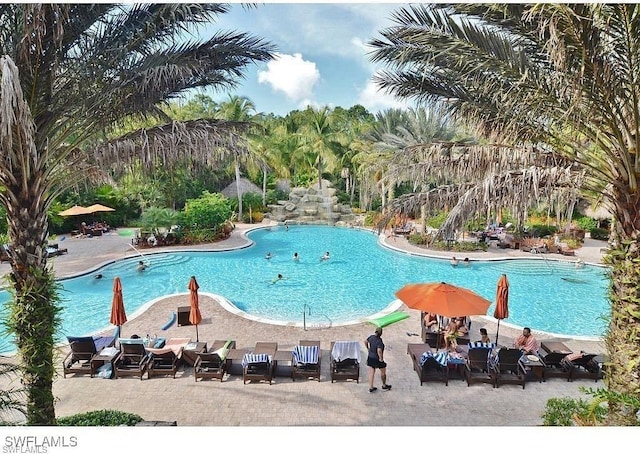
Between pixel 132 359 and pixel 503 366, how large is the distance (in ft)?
27.1

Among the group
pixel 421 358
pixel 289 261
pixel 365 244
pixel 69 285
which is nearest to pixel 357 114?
pixel 365 244

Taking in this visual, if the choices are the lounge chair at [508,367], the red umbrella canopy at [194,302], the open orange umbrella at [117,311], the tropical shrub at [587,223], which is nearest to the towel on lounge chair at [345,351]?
the lounge chair at [508,367]

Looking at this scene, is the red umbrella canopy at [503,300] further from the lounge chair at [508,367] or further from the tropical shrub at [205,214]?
the tropical shrub at [205,214]

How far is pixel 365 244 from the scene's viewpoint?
26641mm

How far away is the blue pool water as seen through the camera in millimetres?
14031

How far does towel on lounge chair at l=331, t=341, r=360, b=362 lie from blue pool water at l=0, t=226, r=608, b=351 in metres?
3.90

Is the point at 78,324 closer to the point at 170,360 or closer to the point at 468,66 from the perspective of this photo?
the point at 170,360

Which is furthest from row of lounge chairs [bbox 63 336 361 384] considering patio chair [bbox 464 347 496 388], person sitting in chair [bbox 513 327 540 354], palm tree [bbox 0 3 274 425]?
person sitting in chair [bbox 513 327 540 354]

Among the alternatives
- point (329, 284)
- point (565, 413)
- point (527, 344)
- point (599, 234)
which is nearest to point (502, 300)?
point (527, 344)

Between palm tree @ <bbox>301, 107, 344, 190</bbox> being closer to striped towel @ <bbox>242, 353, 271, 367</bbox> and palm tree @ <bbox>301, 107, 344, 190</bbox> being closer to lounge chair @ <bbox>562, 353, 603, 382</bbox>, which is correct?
striped towel @ <bbox>242, 353, 271, 367</bbox>

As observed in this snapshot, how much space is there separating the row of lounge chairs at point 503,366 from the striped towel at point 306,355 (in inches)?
90.8

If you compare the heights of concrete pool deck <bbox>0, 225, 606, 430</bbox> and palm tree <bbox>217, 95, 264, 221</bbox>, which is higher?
palm tree <bbox>217, 95, 264, 221</bbox>

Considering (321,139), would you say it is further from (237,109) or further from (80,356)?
(80,356)

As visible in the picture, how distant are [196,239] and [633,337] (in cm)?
2263
